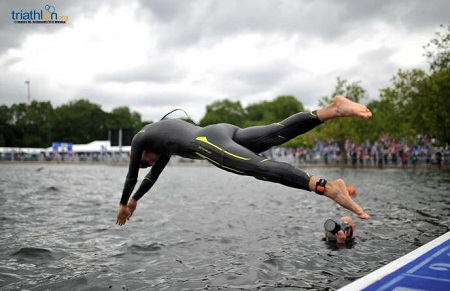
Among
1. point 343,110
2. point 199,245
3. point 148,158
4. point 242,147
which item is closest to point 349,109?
point 343,110

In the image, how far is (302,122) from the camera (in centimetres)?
474

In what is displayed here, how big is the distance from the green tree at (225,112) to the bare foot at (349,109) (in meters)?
97.9

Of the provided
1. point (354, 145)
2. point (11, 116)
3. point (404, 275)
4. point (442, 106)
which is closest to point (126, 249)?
point (404, 275)

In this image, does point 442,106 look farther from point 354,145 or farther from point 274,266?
point 274,266

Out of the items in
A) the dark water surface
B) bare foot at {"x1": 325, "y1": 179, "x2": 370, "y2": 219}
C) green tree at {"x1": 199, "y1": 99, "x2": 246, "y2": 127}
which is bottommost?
the dark water surface

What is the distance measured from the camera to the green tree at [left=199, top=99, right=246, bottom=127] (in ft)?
342

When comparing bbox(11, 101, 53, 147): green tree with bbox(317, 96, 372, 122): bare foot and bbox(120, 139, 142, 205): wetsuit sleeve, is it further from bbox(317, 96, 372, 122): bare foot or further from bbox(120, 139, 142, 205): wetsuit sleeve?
bbox(317, 96, 372, 122): bare foot

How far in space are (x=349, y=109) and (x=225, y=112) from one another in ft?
335

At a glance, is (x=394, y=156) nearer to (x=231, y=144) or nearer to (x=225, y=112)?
(x=231, y=144)

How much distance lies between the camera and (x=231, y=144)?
482 cm

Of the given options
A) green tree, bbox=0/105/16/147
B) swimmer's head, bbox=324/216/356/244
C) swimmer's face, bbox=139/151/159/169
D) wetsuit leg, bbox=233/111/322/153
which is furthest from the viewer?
green tree, bbox=0/105/16/147

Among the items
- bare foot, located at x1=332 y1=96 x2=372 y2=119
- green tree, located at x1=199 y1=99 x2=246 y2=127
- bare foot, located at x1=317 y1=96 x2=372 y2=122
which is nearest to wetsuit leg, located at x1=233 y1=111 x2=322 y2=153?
bare foot, located at x1=317 y1=96 x2=372 y2=122

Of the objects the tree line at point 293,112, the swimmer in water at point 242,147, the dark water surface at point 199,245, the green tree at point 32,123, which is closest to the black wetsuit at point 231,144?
the swimmer in water at point 242,147

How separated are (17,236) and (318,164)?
137 feet
